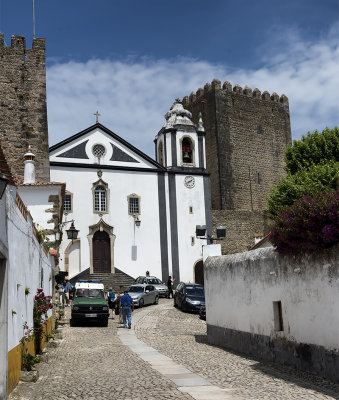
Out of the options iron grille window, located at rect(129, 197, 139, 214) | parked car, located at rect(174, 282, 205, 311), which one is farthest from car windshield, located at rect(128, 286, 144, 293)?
iron grille window, located at rect(129, 197, 139, 214)

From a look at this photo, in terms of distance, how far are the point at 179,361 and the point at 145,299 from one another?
1258cm

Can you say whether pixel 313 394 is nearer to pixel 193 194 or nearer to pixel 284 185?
pixel 284 185

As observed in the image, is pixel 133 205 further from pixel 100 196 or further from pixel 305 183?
pixel 305 183

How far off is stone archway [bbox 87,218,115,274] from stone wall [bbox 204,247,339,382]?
57.8 feet

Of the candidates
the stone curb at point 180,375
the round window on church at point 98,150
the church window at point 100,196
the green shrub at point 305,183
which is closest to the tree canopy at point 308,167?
the green shrub at point 305,183

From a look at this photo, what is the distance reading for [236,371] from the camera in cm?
845

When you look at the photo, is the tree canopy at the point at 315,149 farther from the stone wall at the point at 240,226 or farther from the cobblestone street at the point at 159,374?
the cobblestone street at the point at 159,374

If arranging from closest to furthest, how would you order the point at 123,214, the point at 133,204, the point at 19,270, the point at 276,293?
the point at 19,270 < the point at 276,293 < the point at 123,214 < the point at 133,204

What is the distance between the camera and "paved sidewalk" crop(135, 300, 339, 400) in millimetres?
6737

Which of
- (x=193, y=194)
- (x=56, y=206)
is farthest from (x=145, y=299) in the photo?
(x=193, y=194)

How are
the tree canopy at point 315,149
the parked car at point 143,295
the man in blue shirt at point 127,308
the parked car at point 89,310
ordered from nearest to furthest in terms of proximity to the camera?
the man in blue shirt at point 127,308 → the parked car at point 89,310 → the parked car at point 143,295 → the tree canopy at point 315,149

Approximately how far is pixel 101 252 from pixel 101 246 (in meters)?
0.35

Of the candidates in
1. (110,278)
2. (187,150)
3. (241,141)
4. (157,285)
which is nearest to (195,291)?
(157,285)

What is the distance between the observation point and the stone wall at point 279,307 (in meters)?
7.50
